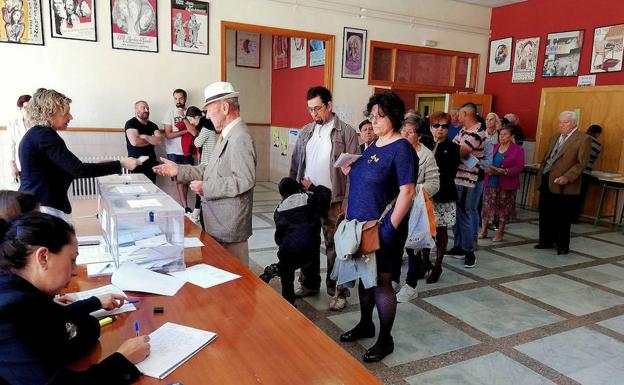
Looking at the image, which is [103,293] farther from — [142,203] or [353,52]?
[353,52]

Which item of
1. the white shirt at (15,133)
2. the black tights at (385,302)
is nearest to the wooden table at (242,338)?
the black tights at (385,302)

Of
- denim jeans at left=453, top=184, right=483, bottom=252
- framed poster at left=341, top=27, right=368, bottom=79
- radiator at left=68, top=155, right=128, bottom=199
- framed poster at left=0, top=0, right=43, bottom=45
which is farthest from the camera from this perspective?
framed poster at left=341, top=27, right=368, bottom=79

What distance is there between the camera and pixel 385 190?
7.95 feet

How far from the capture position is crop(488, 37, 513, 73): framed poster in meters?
7.94

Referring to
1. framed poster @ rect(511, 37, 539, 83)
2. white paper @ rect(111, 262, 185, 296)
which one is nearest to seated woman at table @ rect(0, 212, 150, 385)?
white paper @ rect(111, 262, 185, 296)

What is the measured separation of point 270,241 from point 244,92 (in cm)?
484

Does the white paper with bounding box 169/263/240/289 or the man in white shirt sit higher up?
the man in white shirt

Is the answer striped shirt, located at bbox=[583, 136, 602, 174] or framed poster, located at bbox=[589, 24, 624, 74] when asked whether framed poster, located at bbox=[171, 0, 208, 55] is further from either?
framed poster, located at bbox=[589, 24, 624, 74]

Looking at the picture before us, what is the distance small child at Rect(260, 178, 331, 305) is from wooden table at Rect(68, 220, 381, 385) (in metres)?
0.83

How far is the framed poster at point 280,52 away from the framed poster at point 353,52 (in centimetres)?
188

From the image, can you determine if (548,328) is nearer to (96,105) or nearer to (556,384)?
(556,384)

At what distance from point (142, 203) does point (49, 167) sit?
0.79 m

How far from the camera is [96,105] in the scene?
17.8 feet

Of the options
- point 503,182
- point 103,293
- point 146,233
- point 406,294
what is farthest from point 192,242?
point 503,182
